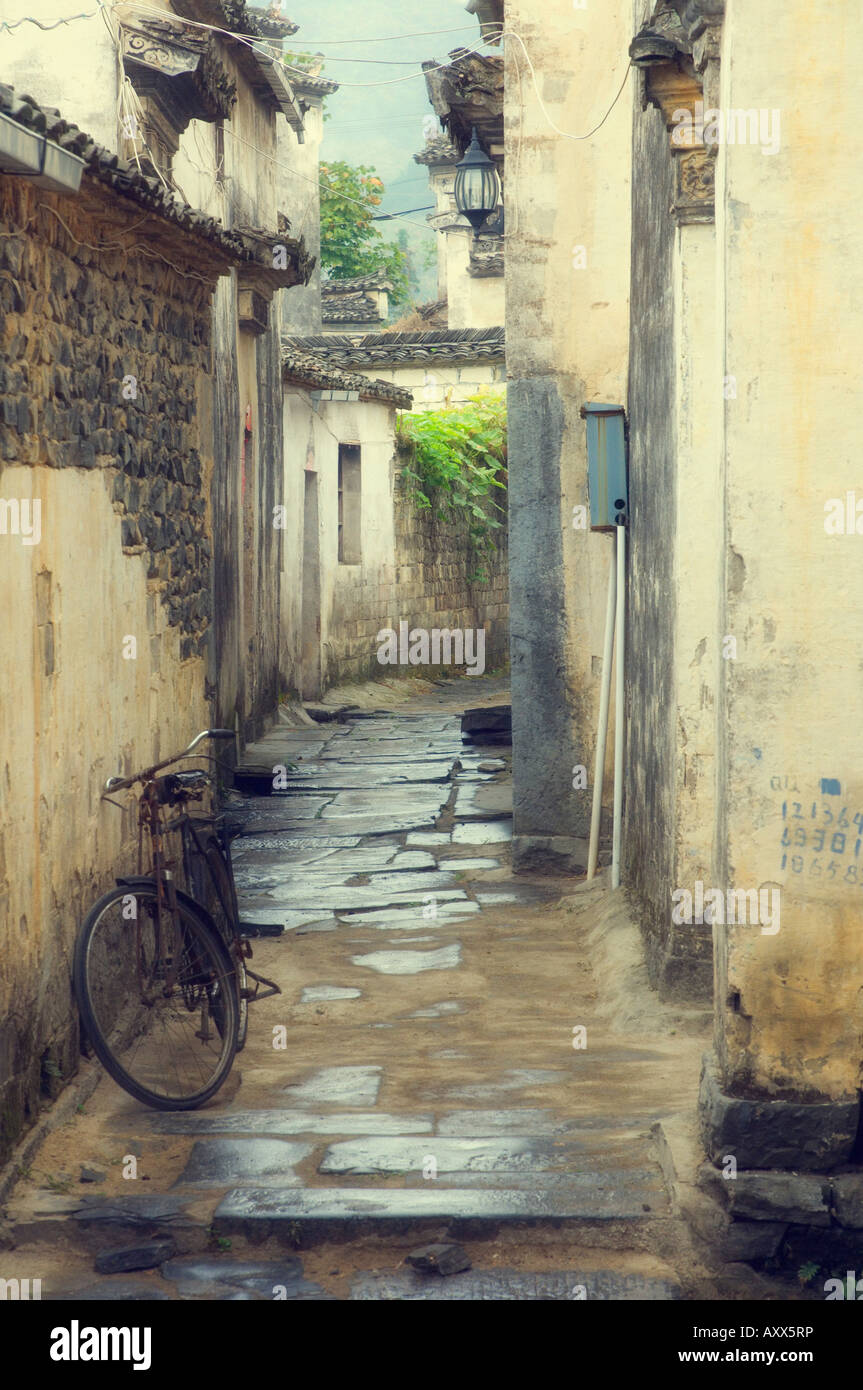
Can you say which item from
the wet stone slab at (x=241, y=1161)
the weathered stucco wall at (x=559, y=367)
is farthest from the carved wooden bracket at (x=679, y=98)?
the wet stone slab at (x=241, y=1161)

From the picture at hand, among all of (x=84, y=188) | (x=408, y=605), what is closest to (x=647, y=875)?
(x=84, y=188)

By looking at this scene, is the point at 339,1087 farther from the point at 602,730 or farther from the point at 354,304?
the point at 354,304

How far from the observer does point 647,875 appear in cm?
657

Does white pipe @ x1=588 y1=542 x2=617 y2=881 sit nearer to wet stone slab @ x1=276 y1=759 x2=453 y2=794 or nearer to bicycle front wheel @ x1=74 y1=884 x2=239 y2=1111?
bicycle front wheel @ x1=74 y1=884 x2=239 y2=1111

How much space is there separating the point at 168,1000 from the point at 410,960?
1966mm

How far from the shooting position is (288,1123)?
4.77 m

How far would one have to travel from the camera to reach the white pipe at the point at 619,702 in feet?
24.5

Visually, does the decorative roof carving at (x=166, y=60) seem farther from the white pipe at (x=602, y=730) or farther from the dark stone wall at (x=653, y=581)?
the white pipe at (x=602, y=730)

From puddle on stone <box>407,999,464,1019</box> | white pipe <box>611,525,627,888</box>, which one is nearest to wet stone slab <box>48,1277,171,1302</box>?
puddle on stone <box>407,999,464,1019</box>

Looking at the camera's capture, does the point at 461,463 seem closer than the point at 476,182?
No

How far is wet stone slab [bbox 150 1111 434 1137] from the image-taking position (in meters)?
4.68

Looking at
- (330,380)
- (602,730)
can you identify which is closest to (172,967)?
(602,730)

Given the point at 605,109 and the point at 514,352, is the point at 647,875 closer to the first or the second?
the point at 514,352

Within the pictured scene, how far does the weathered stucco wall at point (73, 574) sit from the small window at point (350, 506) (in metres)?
11.4
